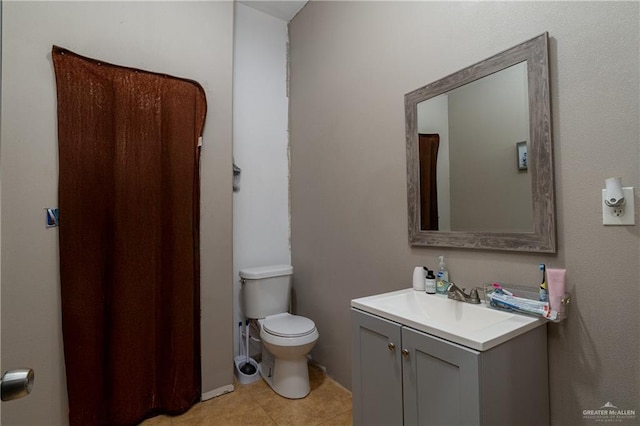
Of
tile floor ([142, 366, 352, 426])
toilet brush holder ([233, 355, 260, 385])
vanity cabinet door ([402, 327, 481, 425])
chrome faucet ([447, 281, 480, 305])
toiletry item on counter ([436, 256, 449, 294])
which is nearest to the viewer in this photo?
vanity cabinet door ([402, 327, 481, 425])

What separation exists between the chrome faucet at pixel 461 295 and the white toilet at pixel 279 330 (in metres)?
1.00

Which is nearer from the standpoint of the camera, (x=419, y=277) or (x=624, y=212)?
(x=624, y=212)

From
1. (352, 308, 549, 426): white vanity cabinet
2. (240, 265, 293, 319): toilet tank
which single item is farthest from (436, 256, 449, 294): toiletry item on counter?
(240, 265, 293, 319): toilet tank

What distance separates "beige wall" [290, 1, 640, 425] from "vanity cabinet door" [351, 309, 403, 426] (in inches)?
18.5

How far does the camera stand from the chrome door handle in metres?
0.59

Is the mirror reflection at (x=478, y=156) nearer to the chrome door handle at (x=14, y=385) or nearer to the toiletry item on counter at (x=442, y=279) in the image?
the toiletry item on counter at (x=442, y=279)

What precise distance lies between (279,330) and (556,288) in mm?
1523

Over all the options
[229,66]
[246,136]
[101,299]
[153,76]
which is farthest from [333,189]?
[101,299]

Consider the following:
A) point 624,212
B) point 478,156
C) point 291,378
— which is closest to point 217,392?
point 291,378

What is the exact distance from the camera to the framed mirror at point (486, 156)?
1204mm

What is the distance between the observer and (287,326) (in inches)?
82.9

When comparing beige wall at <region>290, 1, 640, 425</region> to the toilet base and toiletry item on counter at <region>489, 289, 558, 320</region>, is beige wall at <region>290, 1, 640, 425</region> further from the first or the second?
the toilet base

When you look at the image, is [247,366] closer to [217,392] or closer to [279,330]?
[217,392]

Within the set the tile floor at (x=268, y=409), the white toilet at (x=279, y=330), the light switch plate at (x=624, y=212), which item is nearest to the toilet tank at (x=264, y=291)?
the white toilet at (x=279, y=330)
